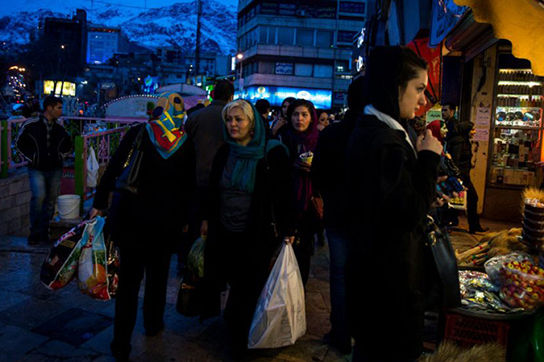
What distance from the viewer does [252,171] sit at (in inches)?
140

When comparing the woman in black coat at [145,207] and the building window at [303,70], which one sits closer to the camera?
the woman in black coat at [145,207]

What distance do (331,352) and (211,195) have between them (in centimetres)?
163

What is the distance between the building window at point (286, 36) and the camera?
63.2 meters

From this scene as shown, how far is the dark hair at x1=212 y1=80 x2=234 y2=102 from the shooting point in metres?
5.38

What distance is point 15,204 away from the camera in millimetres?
7816

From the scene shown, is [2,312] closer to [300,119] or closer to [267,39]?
[300,119]

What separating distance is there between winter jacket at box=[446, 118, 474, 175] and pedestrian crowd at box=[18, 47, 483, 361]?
3.79 metres

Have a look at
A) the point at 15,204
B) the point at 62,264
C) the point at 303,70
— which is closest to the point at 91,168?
the point at 15,204

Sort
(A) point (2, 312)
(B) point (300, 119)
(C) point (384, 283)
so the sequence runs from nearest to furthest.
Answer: (C) point (384, 283) → (A) point (2, 312) → (B) point (300, 119)

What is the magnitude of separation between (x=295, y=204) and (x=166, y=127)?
1.40 m

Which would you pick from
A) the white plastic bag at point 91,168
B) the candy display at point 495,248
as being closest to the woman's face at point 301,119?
the candy display at point 495,248

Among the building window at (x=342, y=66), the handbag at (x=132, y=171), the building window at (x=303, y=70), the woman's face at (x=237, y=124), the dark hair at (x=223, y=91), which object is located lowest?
the handbag at (x=132, y=171)

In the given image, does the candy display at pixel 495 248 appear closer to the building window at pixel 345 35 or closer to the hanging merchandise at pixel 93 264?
the hanging merchandise at pixel 93 264

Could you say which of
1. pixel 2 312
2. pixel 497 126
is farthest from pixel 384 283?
pixel 497 126
